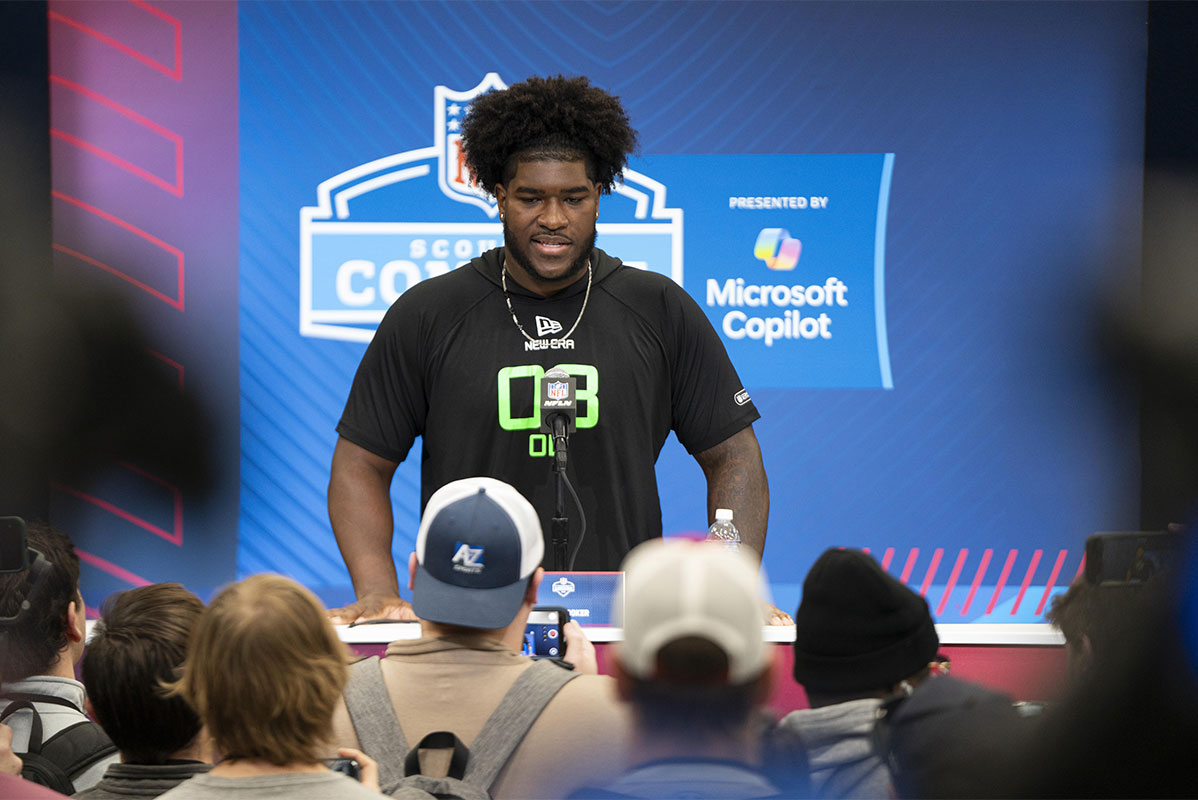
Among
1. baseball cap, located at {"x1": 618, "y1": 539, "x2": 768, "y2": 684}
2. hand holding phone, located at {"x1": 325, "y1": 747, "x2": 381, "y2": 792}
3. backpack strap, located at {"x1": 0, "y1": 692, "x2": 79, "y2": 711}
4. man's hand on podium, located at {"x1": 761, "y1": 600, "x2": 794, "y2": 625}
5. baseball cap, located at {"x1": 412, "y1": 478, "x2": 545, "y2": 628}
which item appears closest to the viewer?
baseball cap, located at {"x1": 618, "y1": 539, "x2": 768, "y2": 684}

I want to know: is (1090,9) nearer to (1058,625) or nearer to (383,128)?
(383,128)

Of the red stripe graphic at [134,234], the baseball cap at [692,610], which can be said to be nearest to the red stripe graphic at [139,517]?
the red stripe graphic at [134,234]

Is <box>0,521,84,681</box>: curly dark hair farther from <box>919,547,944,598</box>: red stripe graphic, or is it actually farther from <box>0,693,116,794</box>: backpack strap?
<box>919,547,944,598</box>: red stripe graphic

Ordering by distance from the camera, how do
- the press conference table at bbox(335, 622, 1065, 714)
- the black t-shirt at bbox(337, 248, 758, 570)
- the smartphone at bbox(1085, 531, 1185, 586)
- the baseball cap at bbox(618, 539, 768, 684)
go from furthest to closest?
1. the black t-shirt at bbox(337, 248, 758, 570)
2. the press conference table at bbox(335, 622, 1065, 714)
3. the baseball cap at bbox(618, 539, 768, 684)
4. the smartphone at bbox(1085, 531, 1185, 586)

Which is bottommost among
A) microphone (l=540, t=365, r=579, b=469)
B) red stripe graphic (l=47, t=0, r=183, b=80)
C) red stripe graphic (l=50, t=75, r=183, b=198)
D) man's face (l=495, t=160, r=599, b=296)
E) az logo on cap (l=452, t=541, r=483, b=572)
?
az logo on cap (l=452, t=541, r=483, b=572)

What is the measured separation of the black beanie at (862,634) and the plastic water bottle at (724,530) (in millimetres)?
1200

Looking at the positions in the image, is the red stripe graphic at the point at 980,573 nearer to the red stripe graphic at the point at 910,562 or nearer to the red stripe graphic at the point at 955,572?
the red stripe graphic at the point at 955,572

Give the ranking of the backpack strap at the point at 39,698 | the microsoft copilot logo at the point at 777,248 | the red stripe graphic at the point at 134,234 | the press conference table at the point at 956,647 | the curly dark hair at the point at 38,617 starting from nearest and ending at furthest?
the backpack strap at the point at 39,698 → the curly dark hair at the point at 38,617 → the press conference table at the point at 956,647 → the red stripe graphic at the point at 134,234 → the microsoft copilot logo at the point at 777,248

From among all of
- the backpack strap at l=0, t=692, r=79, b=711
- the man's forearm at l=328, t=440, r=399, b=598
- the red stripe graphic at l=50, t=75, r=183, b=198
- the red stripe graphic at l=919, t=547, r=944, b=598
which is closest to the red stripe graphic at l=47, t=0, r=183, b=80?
the red stripe graphic at l=50, t=75, r=183, b=198

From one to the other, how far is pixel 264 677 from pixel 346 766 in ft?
0.67

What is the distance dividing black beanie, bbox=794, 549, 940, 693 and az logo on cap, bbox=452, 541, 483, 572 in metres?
0.45

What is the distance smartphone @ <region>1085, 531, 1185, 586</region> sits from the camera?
984 millimetres

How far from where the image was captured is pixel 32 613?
2.16 metres

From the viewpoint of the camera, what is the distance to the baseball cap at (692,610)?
43.3 inches
